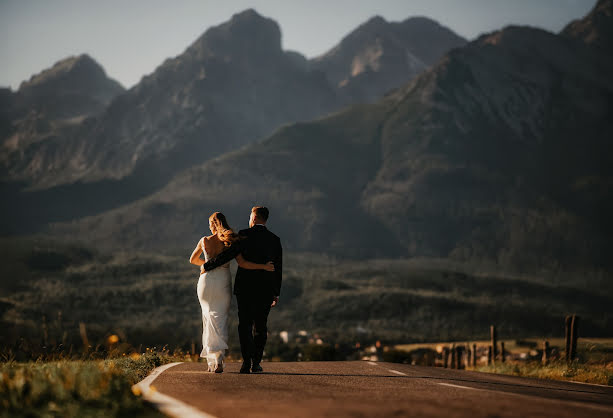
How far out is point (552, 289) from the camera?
13650cm

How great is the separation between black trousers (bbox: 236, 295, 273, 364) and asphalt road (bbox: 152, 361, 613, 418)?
471 millimetres

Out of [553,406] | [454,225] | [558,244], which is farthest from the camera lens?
[454,225]

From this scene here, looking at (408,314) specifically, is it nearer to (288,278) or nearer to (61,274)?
(288,278)

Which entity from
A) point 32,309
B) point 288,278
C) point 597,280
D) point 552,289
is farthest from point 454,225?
point 32,309

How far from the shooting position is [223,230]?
11648 mm

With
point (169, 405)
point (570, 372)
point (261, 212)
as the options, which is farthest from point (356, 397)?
point (570, 372)

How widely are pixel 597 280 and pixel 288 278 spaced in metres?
75.6

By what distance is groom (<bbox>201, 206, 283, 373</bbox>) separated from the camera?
1129 cm

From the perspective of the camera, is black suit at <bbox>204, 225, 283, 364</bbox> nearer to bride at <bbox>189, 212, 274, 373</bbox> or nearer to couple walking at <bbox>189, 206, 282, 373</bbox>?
couple walking at <bbox>189, 206, 282, 373</bbox>

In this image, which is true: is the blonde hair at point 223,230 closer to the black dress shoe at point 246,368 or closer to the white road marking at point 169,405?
the black dress shoe at point 246,368

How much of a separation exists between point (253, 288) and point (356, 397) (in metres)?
3.57

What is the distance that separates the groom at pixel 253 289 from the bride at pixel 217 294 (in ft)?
→ 0.36

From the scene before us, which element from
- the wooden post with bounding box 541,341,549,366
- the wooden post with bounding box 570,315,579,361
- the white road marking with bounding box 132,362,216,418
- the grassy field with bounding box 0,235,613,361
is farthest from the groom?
the grassy field with bounding box 0,235,613,361

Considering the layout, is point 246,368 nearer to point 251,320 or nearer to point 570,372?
point 251,320
